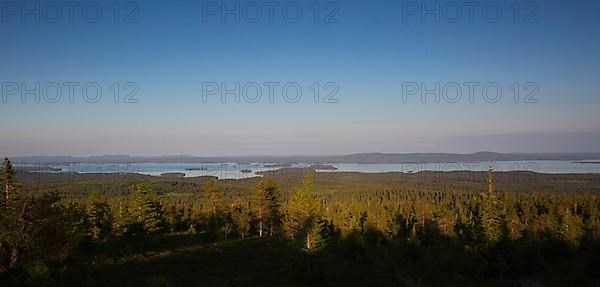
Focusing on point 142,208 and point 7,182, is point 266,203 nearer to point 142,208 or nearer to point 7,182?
point 142,208

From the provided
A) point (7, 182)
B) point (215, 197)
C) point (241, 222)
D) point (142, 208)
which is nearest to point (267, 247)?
point (241, 222)

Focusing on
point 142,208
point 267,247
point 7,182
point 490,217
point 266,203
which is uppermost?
point 7,182

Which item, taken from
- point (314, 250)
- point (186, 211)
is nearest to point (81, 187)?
point (186, 211)

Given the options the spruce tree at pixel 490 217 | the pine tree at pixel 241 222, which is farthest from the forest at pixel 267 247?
the pine tree at pixel 241 222

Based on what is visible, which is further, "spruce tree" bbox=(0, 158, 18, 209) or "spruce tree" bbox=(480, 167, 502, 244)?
"spruce tree" bbox=(480, 167, 502, 244)

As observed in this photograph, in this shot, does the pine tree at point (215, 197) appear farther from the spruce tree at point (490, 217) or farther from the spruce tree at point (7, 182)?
the spruce tree at point (490, 217)

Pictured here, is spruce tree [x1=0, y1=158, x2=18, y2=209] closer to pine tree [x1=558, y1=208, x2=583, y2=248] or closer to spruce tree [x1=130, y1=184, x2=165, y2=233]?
spruce tree [x1=130, y1=184, x2=165, y2=233]

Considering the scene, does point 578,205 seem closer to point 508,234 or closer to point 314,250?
point 508,234

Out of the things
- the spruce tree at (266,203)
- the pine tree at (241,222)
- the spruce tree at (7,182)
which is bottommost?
the pine tree at (241,222)

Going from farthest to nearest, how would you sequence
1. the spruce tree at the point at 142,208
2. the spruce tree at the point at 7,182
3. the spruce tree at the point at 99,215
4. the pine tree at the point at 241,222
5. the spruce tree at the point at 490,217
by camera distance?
1. the pine tree at the point at 241,222
2. the spruce tree at the point at 99,215
3. the spruce tree at the point at 142,208
4. the spruce tree at the point at 490,217
5. the spruce tree at the point at 7,182

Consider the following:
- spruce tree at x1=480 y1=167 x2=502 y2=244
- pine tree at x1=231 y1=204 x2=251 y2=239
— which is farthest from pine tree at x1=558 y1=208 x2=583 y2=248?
pine tree at x1=231 y1=204 x2=251 y2=239

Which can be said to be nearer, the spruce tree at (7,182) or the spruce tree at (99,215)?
the spruce tree at (7,182)
